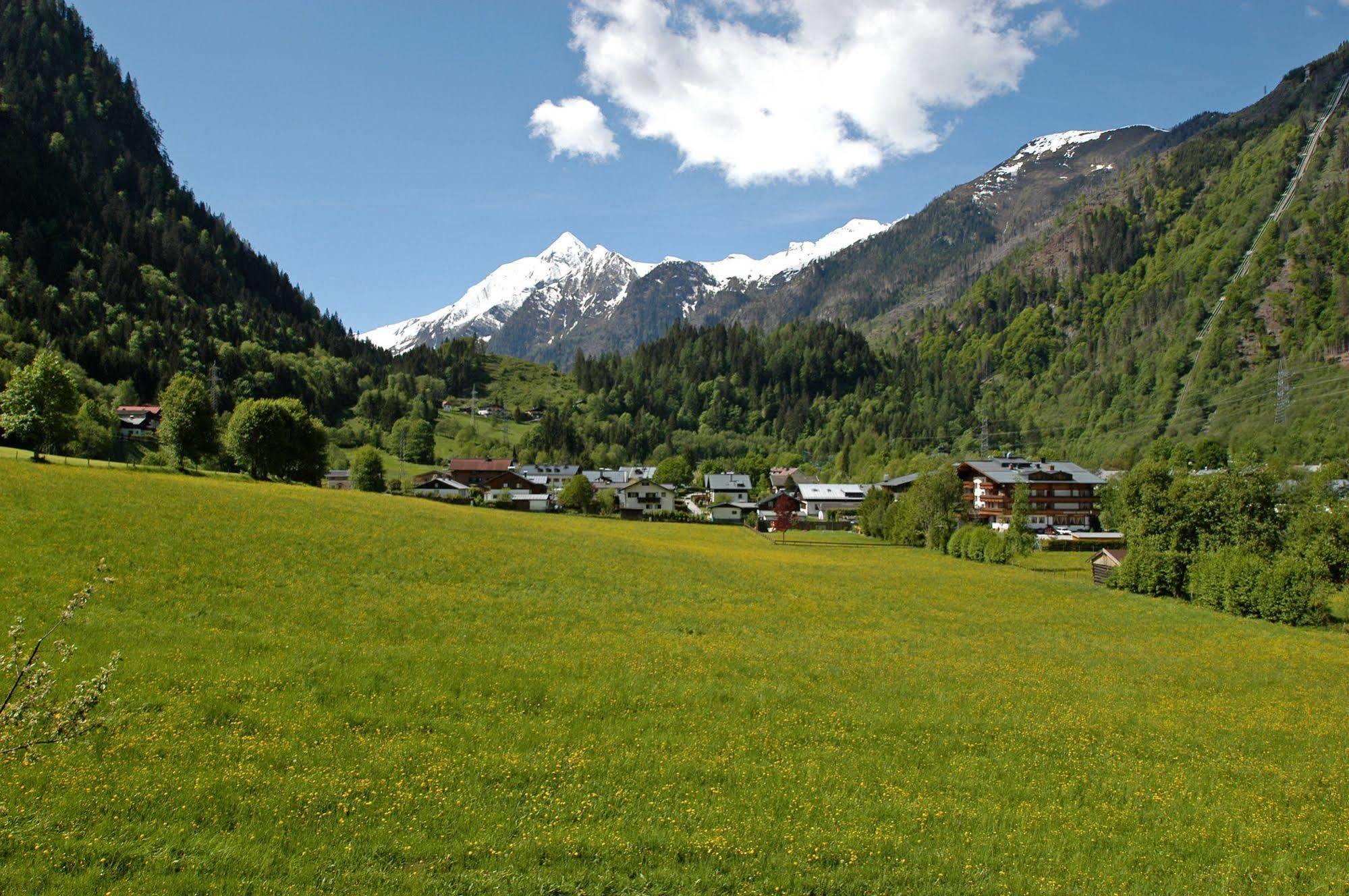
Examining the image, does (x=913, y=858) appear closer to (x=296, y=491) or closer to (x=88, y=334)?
(x=296, y=491)

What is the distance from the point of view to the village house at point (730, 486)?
166375 millimetres

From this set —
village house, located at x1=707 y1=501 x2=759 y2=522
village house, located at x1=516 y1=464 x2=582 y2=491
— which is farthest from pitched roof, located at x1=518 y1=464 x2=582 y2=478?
village house, located at x1=707 y1=501 x2=759 y2=522

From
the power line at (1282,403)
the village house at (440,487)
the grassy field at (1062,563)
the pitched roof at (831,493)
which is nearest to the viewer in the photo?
the grassy field at (1062,563)

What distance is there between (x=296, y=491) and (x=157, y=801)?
194ft

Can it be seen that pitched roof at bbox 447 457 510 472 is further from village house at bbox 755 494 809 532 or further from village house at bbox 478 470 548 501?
village house at bbox 755 494 809 532

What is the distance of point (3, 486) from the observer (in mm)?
33844

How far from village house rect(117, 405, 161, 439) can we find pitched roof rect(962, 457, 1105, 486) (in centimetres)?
16177

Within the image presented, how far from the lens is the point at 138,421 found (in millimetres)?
140375

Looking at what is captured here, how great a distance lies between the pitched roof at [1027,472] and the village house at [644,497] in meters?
63.8

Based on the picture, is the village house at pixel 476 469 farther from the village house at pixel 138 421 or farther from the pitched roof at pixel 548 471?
the village house at pixel 138 421

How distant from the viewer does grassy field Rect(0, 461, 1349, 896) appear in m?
12.4

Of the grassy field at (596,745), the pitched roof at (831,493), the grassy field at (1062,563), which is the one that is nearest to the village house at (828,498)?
the pitched roof at (831,493)

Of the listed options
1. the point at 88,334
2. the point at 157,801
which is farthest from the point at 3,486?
the point at 88,334

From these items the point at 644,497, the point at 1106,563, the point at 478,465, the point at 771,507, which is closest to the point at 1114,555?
the point at 1106,563
